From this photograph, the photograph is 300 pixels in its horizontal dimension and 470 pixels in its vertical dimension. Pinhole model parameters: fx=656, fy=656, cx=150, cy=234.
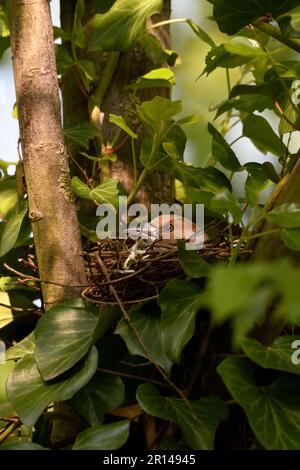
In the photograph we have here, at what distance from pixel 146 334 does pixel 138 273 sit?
109mm

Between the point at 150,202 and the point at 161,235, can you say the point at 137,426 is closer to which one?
the point at 161,235

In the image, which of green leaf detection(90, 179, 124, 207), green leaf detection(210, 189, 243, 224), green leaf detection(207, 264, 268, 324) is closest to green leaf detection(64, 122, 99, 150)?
green leaf detection(90, 179, 124, 207)

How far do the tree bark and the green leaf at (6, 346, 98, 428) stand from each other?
10 cm

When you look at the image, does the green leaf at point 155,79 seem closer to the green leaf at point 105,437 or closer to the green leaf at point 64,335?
the green leaf at point 64,335

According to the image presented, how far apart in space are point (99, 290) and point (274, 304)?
0.25 m

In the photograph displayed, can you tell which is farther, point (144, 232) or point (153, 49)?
point (153, 49)

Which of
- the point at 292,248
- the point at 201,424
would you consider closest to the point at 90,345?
the point at 201,424

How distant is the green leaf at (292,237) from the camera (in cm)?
68

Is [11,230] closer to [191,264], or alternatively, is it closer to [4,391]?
[4,391]

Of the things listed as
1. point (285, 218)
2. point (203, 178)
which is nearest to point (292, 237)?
point (285, 218)

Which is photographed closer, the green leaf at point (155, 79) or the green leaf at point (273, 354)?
the green leaf at point (273, 354)

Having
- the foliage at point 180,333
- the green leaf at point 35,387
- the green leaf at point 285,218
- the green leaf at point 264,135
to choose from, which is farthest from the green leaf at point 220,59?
the green leaf at point 35,387

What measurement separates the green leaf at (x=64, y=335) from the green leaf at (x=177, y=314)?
0.36 feet

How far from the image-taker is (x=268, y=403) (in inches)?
28.1
